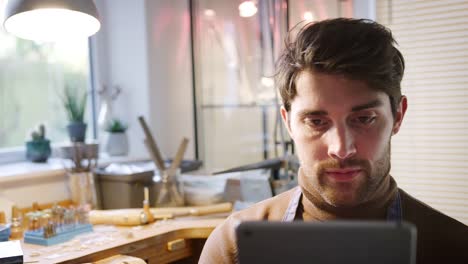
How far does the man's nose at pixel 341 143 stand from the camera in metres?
0.98

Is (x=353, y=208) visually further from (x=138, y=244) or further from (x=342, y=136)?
(x=138, y=244)

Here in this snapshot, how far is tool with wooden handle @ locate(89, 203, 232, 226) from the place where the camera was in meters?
1.91

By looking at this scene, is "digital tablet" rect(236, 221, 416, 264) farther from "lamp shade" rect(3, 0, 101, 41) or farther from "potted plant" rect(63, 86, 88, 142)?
"potted plant" rect(63, 86, 88, 142)

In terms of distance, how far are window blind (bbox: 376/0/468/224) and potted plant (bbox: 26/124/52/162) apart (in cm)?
149

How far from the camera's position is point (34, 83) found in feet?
8.20

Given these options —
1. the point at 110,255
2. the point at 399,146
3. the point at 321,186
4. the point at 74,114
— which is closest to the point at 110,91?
the point at 74,114

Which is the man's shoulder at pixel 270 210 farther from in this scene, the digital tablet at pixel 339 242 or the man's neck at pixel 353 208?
the digital tablet at pixel 339 242

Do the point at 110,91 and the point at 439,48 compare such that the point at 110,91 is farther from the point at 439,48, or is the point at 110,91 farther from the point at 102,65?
the point at 439,48

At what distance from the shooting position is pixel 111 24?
274cm

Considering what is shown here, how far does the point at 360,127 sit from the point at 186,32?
1925 mm

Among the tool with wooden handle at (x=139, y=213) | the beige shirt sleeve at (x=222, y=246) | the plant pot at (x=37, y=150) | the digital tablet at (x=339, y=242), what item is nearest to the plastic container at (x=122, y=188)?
the tool with wooden handle at (x=139, y=213)

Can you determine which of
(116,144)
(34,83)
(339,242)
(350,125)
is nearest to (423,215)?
(350,125)

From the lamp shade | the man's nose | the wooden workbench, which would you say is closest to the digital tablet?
the man's nose

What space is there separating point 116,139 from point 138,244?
0.95 m
